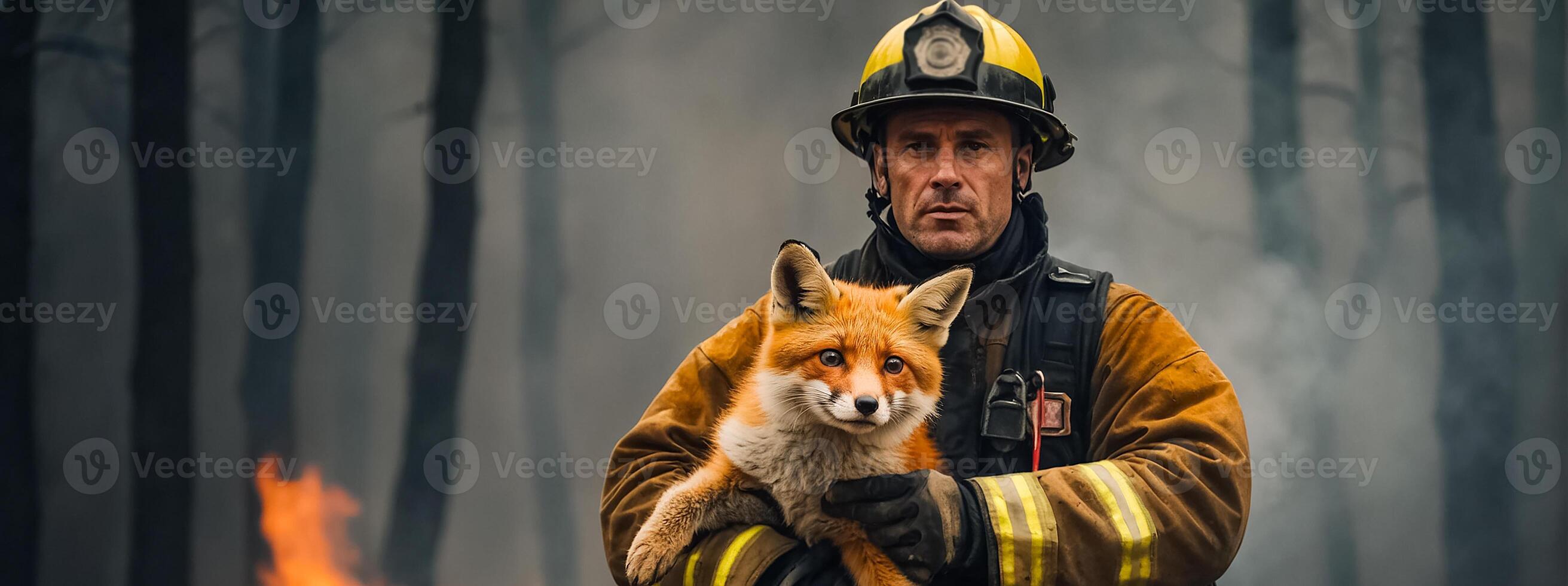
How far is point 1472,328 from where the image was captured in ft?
14.5

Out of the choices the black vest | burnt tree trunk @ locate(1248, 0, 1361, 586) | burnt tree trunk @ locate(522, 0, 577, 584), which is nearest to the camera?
the black vest

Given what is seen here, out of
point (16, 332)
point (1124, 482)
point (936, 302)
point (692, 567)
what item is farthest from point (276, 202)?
point (1124, 482)

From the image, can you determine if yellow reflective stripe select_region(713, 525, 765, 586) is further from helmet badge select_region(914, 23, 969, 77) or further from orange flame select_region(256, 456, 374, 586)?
orange flame select_region(256, 456, 374, 586)

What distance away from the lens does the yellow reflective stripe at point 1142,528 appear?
85.1 inches

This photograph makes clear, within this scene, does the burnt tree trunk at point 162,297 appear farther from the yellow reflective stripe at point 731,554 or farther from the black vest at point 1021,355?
the black vest at point 1021,355

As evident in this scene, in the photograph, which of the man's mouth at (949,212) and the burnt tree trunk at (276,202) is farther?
the burnt tree trunk at (276,202)

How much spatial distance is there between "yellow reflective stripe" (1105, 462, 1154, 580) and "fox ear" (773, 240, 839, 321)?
2.40 feet

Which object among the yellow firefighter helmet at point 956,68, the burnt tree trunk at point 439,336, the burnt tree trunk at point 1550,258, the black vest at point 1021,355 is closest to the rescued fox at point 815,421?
the black vest at point 1021,355

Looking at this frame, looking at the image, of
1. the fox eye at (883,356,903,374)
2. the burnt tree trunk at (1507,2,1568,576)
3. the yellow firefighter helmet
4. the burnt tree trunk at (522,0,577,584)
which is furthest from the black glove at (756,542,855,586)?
the burnt tree trunk at (1507,2,1568,576)

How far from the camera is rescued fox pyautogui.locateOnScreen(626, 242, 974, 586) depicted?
2.13 meters

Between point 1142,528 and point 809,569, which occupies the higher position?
point 1142,528

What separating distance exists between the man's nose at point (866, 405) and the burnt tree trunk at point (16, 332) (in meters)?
4.72

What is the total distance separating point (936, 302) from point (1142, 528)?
2.12ft

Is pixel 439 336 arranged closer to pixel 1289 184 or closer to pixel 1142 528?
pixel 1142 528
